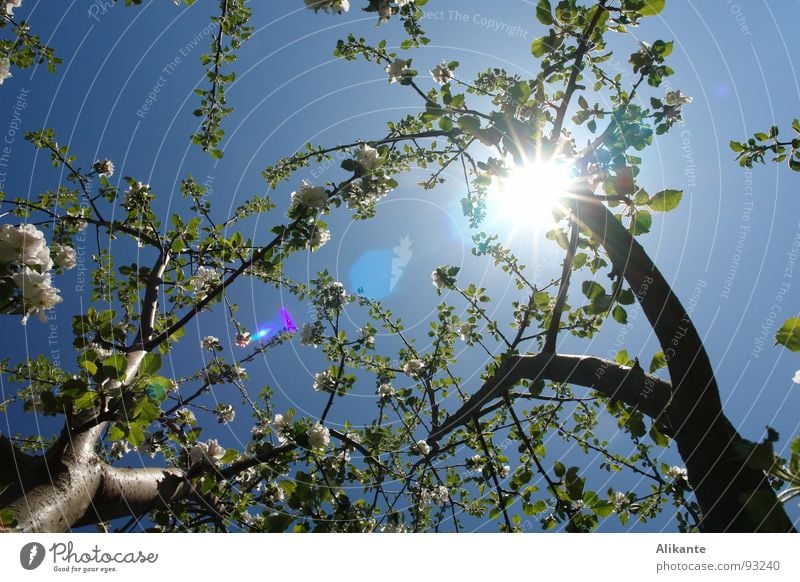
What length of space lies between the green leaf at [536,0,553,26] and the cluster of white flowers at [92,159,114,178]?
3666 millimetres

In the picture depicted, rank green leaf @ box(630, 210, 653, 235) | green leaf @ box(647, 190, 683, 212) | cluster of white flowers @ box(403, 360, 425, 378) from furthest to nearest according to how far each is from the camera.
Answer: cluster of white flowers @ box(403, 360, 425, 378)
green leaf @ box(630, 210, 653, 235)
green leaf @ box(647, 190, 683, 212)

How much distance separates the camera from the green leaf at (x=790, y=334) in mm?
Answer: 1049

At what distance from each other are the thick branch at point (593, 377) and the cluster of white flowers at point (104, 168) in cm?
366

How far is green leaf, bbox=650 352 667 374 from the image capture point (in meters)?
1.70

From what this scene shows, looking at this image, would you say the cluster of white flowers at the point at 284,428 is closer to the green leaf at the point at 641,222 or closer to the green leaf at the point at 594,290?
the green leaf at the point at 594,290

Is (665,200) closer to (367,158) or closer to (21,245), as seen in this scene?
(367,158)

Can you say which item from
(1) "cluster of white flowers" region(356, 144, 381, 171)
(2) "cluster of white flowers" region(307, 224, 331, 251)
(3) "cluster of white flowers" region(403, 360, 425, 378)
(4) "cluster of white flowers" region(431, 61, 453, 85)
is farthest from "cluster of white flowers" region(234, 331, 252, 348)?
(4) "cluster of white flowers" region(431, 61, 453, 85)

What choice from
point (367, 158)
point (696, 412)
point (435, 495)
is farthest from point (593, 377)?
point (435, 495)

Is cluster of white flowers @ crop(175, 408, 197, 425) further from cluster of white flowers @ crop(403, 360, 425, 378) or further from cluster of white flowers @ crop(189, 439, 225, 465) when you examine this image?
cluster of white flowers @ crop(403, 360, 425, 378)

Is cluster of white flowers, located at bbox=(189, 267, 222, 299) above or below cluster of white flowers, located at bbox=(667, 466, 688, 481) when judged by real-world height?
above
